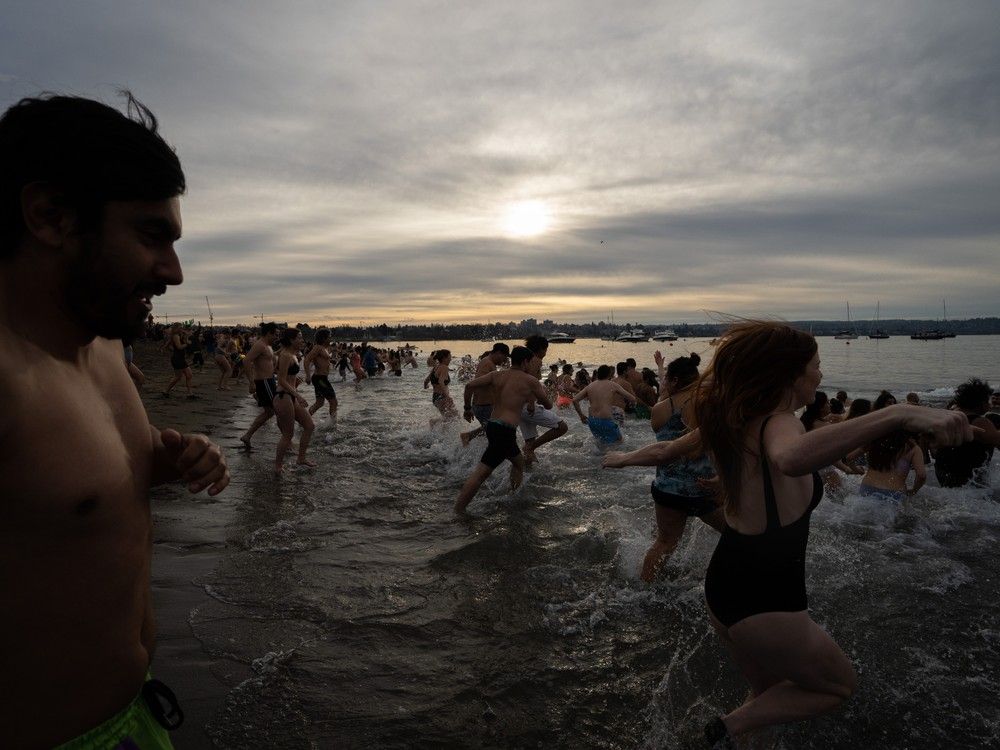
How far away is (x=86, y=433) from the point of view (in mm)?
1316

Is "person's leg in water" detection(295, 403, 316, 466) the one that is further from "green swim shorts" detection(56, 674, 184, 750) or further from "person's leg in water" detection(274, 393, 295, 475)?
"green swim shorts" detection(56, 674, 184, 750)

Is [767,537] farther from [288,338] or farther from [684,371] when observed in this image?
[288,338]

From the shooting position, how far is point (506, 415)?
289 inches

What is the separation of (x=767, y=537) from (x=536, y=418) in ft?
22.7

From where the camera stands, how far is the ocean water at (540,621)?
314cm

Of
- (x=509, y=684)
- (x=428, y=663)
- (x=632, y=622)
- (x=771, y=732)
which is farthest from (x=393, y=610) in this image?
(x=771, y=732)

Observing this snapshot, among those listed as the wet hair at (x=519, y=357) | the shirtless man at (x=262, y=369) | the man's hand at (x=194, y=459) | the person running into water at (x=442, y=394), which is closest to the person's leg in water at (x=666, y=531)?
the wet hair at (x=519, y=357)

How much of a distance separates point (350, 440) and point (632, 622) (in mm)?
9182

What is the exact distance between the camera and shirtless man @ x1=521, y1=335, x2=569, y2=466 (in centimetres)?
848

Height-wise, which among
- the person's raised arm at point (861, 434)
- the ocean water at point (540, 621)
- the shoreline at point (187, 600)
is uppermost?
the person's raised arm at point (861, 434)

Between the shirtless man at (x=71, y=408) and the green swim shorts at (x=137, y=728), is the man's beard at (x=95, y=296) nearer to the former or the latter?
the shirtless man at (x=71, y=408)

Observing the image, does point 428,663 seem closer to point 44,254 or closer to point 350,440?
point 44,254

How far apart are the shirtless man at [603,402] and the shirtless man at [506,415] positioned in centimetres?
267

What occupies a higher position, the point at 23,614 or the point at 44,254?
the point at 44,254
